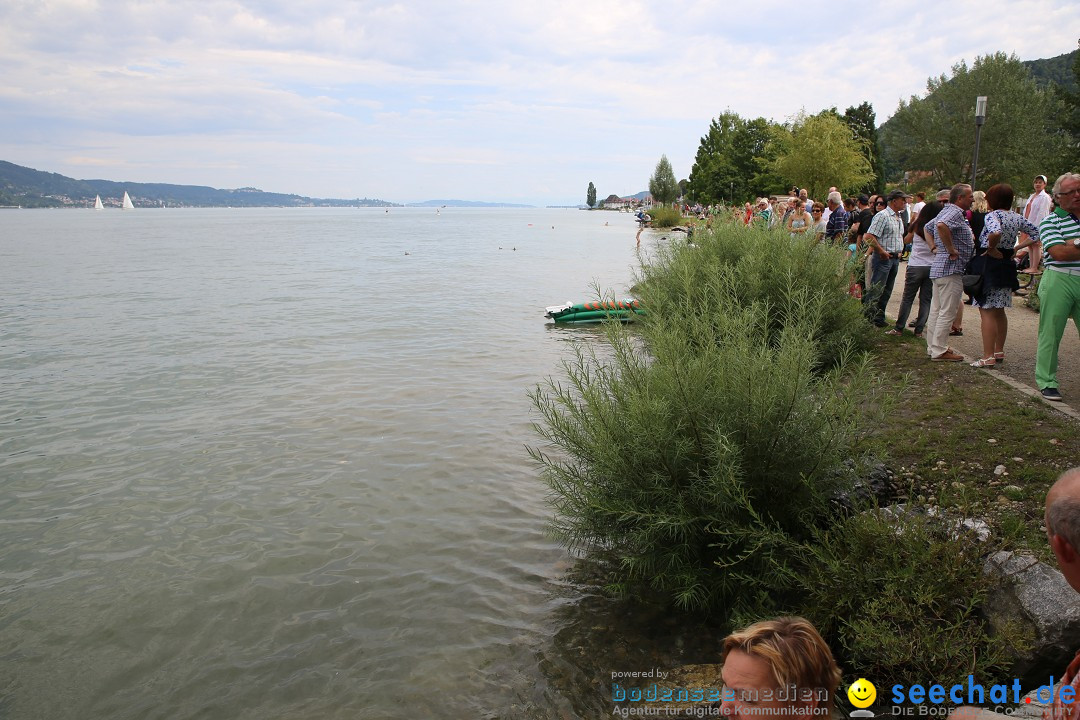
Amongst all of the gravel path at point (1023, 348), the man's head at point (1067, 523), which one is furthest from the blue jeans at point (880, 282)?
the man's head at point (1067, 523)

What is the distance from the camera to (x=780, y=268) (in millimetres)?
9359

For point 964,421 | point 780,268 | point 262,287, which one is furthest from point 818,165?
point 964,421

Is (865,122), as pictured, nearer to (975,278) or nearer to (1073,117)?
(1073,117)

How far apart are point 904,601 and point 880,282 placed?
28.0 ft

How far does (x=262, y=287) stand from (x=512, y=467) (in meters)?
22.9

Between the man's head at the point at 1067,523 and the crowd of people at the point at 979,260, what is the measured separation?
217 inches

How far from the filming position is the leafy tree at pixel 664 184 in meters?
133

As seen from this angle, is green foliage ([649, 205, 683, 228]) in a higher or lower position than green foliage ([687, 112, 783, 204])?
lower

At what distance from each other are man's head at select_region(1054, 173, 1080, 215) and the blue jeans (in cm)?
423

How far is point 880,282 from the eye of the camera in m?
11.0

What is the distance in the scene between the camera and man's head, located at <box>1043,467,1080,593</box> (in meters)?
1.98

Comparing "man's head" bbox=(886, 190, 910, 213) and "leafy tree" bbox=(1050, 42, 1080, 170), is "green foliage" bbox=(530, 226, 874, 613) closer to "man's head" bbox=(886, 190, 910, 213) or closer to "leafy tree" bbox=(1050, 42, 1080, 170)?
"man's head" bbox=(886, 190, 910, 213)

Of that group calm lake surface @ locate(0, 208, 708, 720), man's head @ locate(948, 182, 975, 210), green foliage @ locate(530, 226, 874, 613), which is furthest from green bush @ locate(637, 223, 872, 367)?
green foliage @ locate(530, 226, 874, 613)

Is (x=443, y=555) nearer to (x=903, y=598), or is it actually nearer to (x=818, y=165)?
(x=903, y=598)
